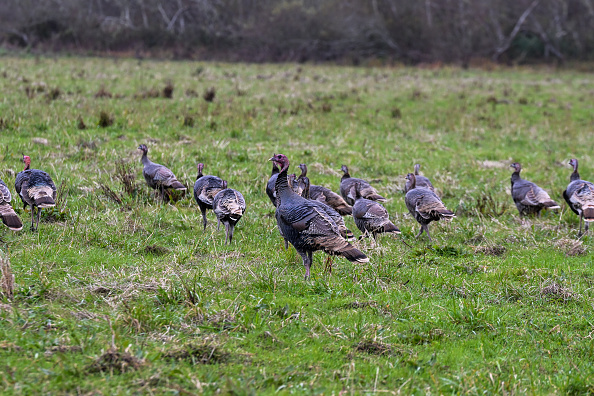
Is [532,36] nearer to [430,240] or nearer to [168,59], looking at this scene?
[168,59]

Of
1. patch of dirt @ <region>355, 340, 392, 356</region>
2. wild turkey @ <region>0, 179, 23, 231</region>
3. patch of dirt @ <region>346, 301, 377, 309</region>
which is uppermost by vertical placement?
wild turkey @ <region>0, 179, 23, 231</region>

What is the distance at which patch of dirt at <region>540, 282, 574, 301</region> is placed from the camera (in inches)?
257

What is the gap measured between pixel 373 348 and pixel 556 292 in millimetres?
2705

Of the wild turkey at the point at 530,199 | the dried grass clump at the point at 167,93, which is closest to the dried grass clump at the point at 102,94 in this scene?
the dried grass clump at the point at 167,93

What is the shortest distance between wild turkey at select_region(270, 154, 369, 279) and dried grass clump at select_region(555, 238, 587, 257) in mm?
3908

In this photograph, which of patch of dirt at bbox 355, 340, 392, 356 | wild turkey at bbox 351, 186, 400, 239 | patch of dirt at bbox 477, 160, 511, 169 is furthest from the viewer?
patch of dirt at bbox 477, 160, 511, 169

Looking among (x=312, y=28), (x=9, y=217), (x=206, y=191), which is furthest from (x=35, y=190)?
(x=312, y=28)

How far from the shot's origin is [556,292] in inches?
261

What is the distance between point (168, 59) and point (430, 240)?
106 ft

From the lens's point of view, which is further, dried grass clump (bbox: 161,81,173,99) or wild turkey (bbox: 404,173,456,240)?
dried grass clump (bbox: 161,81,173,99)

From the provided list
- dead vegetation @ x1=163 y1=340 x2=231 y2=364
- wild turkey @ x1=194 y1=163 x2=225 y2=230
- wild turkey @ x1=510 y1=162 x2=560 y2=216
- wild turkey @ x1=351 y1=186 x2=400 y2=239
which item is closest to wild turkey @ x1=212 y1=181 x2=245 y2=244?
wild turkey @ x1=194 y1=163 x2=225 y2=230

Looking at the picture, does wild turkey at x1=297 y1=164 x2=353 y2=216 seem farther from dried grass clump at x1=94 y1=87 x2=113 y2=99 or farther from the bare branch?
the bare branch

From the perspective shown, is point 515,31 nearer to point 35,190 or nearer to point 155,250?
point 155,250

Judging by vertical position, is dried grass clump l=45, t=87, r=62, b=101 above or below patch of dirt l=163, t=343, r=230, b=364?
above
